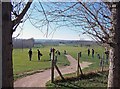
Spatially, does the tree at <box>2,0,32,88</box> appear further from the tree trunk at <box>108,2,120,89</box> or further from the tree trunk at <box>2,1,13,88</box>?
the tree trunk at <box>108,2,120,89</box>

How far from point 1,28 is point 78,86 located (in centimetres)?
866

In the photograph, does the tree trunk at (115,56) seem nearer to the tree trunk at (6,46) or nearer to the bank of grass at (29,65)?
the tree trunk at (6,46)

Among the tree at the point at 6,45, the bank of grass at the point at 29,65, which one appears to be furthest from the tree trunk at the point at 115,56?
the bank of grass at the point at 29,65

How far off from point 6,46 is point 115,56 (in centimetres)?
225

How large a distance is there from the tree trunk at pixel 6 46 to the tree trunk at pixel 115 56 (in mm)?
2133

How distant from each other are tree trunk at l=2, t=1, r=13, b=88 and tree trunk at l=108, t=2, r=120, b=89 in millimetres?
2133

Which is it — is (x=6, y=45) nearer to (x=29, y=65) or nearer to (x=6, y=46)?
(x=6, y=46)

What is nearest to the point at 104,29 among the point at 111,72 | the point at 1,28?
the point at 111,72

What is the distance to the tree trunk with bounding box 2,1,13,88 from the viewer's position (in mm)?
4215

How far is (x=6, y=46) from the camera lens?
13.9 ft

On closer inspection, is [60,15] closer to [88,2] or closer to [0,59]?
[88,2]

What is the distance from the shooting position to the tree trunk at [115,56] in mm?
5266

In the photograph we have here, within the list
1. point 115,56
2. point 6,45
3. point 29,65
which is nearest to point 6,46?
point 6,45

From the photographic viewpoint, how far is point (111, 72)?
5441 millimetres
